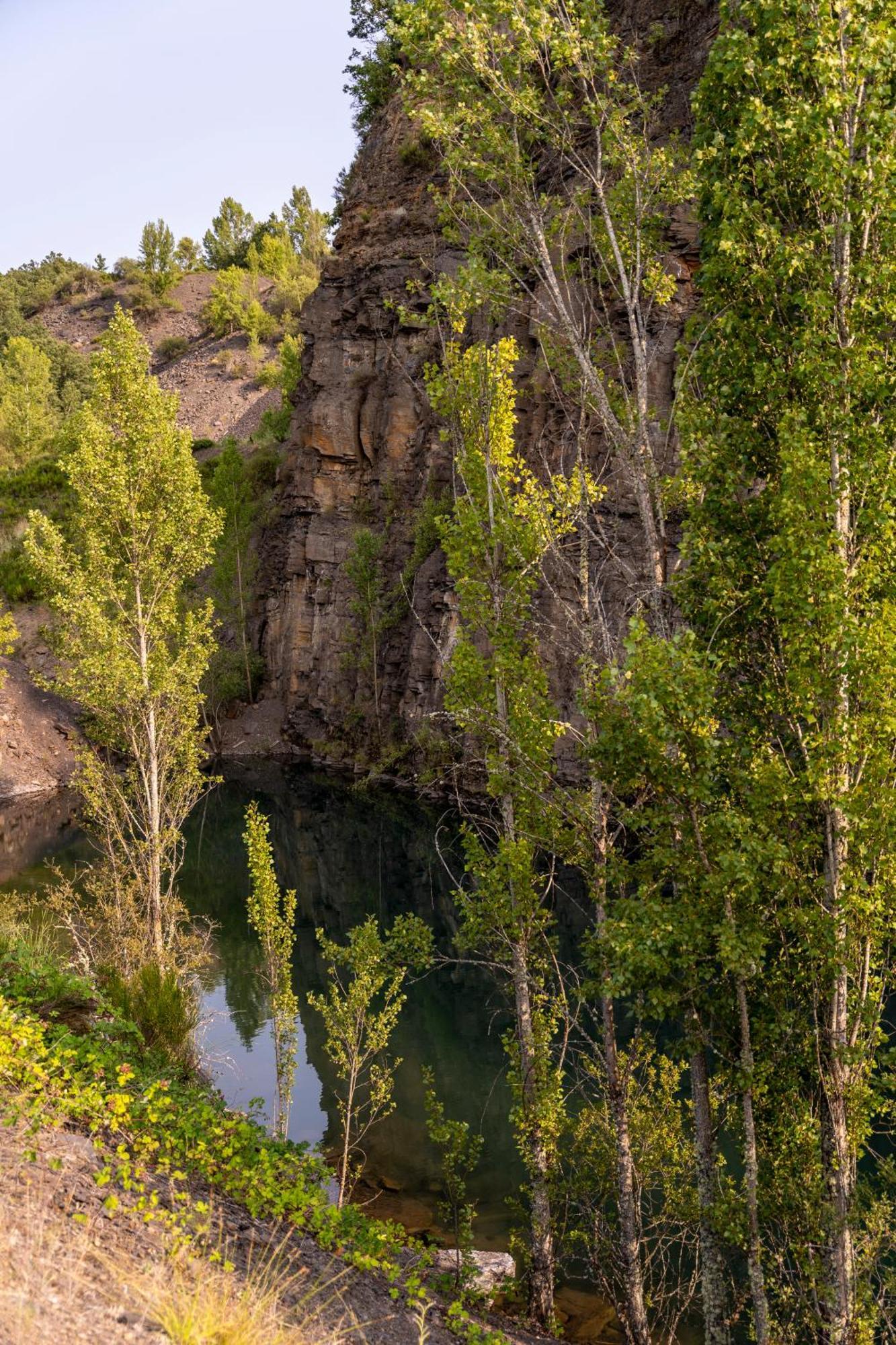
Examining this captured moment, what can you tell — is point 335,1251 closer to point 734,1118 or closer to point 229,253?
point 734,1118

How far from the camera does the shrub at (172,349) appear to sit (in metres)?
107

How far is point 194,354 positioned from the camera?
105188 mm

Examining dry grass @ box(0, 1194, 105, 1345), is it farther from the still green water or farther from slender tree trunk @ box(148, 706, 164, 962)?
slender tree trunk @ box(148, 706, 164, 962)

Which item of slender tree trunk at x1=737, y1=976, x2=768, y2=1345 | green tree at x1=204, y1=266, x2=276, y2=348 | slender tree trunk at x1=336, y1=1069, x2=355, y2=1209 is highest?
green tree at x1=204, y1=266, x2=276, y2=348

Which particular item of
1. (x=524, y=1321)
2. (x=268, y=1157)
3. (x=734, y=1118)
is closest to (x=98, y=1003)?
(x=268, y=1157)

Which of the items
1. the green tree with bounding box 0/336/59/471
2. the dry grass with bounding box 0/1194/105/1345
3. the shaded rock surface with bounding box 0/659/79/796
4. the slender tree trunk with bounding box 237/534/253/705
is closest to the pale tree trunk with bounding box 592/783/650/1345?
the dry grass with bounding box 0/1194/105/1345

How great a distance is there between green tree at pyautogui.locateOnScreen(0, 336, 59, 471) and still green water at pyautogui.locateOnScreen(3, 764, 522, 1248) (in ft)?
149

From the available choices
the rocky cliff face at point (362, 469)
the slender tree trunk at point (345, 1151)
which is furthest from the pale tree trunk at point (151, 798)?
the rocky cliff face at point (362, 469)

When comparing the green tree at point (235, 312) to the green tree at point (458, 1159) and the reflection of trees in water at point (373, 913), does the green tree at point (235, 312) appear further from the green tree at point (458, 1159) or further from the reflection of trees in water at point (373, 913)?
the green tree at point (458, 1159)

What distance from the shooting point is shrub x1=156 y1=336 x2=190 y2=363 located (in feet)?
351

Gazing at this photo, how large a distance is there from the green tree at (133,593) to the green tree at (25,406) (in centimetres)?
6189

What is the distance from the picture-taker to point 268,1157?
9711 millimetres

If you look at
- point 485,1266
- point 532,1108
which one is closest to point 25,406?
point 485,1266

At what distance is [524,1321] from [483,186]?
14.9m
